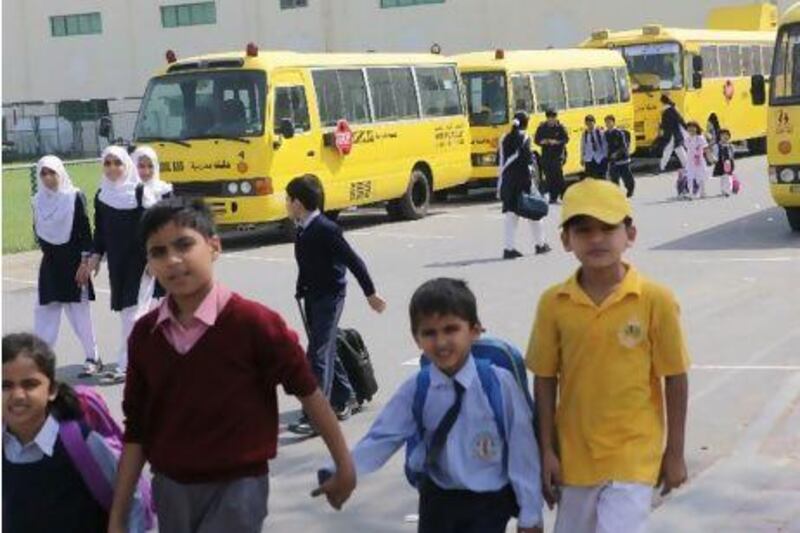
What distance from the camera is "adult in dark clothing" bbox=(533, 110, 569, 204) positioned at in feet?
82.6

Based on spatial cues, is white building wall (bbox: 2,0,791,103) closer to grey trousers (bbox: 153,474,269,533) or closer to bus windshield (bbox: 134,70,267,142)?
bus windshield (bbox: 134,70,267,142)

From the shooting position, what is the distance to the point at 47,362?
13.2 feet

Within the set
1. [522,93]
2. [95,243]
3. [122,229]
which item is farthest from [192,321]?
[522,93]

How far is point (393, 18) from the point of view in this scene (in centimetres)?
5212

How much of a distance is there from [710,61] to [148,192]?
24670 mm

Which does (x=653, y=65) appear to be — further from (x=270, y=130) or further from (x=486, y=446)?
(x=486, y=446)

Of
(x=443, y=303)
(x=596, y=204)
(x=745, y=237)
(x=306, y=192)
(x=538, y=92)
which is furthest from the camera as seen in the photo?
(x=538, y=92)

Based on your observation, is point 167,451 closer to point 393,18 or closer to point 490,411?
point 490,411

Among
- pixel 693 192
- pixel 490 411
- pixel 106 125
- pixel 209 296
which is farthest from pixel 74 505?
pixel 693 192

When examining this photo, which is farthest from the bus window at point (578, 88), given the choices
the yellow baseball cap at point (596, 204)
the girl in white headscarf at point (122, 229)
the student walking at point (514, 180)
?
the yellow baseball cap at point (596, 204)

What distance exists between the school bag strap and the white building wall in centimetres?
4296

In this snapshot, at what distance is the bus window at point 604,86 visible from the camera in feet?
100

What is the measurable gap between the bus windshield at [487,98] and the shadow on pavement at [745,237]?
7.12 meters

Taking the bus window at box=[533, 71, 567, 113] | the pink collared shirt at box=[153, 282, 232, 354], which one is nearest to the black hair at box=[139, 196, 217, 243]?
the pink collared shirt at box=[153, 282, 232, 354]
